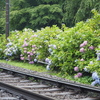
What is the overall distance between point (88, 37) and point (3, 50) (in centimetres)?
717

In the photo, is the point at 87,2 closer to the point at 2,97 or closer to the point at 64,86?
the point at 64,86

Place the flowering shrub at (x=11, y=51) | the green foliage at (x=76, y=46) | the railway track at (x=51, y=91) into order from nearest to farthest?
1. the railway track at (x=51, y=91)
2. the green foliage at (x=76, y=46)
3. the flowering shrub at (x=11, y=51)

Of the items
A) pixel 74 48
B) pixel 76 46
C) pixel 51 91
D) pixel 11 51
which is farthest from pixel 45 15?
pixel 51 91

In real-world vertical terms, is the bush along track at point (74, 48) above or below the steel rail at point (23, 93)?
above

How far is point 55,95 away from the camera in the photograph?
567 centimetres

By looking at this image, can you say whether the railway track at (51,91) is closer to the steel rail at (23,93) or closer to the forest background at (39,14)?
the steel rail at (23,93)

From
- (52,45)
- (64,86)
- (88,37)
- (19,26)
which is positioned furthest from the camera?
(19,26)

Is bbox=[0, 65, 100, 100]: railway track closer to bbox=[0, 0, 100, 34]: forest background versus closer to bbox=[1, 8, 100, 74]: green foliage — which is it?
bbox=[1, 8, 100, 74]: green foliage

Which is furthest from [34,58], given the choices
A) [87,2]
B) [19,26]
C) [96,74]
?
[19,26]

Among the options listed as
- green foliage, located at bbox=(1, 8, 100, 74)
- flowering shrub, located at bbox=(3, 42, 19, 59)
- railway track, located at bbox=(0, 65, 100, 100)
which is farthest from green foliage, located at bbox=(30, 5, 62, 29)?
railway track, located at bbox=(0, 65, 100, 100)

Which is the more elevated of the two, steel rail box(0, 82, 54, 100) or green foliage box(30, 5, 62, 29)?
green foliage box(30, 5, 62, 29)

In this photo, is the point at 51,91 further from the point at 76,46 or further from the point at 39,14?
the point at 39,14

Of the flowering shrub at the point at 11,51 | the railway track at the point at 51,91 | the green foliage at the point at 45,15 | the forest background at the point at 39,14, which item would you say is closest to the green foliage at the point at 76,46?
the railway track at the point at 51,91

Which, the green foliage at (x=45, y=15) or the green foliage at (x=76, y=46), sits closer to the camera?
the green foliage at (x=76, y=46)
